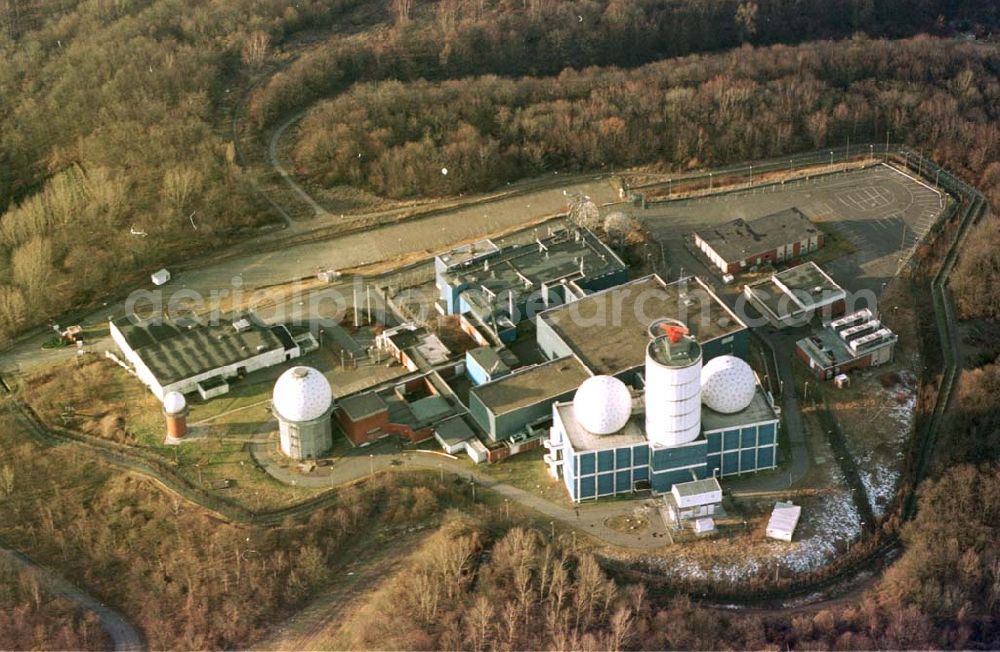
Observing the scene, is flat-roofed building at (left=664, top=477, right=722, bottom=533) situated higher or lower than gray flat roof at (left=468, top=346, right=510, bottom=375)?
lower

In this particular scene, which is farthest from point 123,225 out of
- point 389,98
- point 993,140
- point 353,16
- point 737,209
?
point 993,140

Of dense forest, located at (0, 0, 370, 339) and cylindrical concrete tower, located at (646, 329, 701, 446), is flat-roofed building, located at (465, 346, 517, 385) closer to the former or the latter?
cylindrical concrete tower, located at (646, 329, 701, 446)

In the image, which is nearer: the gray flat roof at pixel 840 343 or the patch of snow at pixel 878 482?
the patch of snow at pixel 878 482

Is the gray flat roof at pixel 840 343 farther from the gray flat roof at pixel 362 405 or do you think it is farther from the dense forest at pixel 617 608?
the gray flat roof at pixel 362 405

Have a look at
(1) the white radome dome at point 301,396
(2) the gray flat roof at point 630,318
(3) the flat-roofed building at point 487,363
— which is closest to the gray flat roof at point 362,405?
(1) the white radome dome at point 301,396

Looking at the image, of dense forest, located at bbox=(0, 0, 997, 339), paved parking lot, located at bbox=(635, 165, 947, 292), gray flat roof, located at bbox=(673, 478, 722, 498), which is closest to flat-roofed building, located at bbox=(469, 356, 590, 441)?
gray flat roof, located at bbox=(673, 478, 722, 498)

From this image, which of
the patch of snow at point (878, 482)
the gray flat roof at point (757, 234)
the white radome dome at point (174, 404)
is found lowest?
the patch of snow at point (878, 482)
